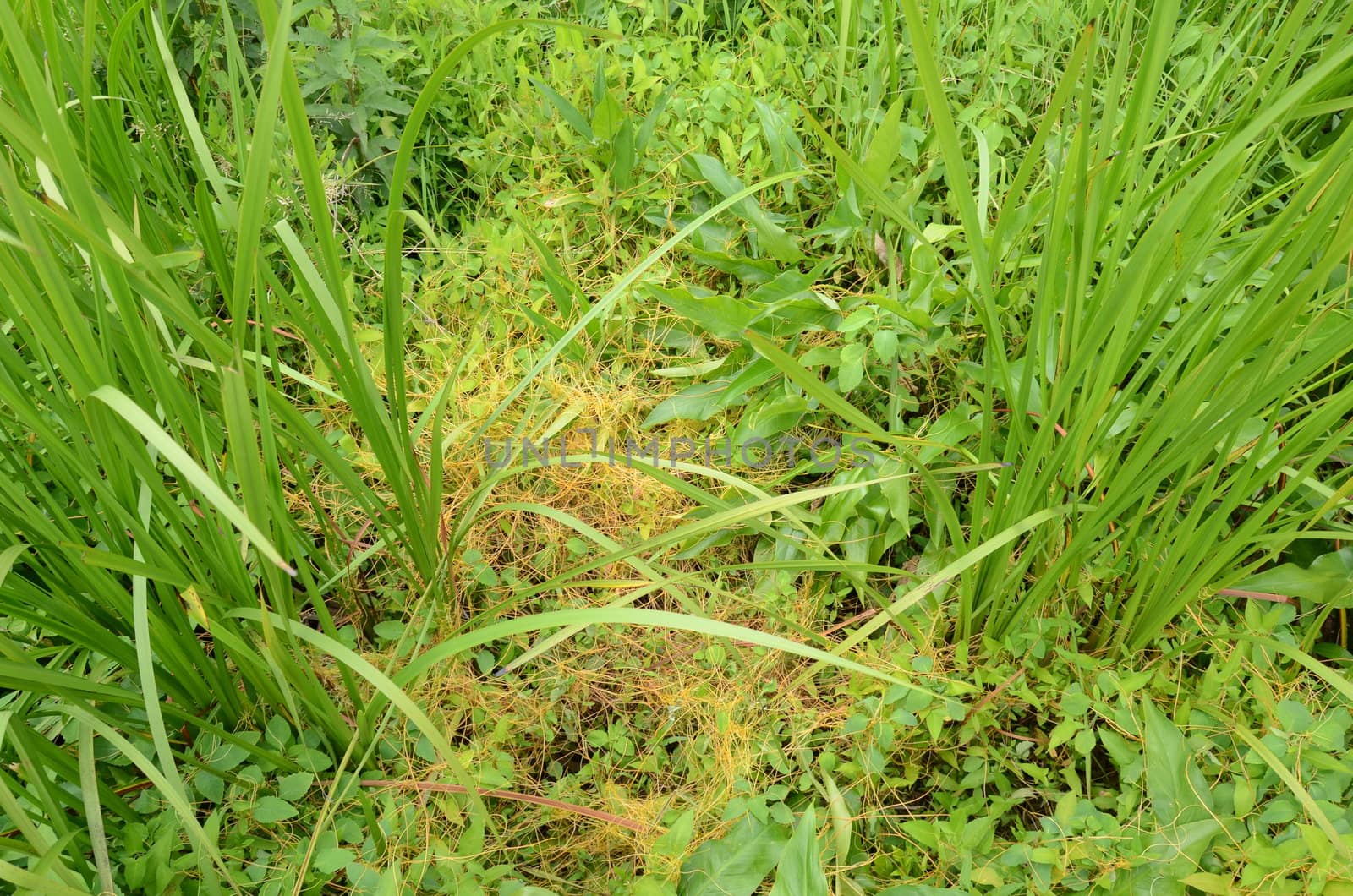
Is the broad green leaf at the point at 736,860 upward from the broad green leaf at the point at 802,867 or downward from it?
downward

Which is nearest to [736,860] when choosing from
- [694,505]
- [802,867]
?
[802,867]

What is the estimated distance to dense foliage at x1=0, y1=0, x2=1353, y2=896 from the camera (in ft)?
3.09

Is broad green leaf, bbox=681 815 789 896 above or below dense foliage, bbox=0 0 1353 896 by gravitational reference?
below

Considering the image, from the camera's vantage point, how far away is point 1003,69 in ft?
6.32

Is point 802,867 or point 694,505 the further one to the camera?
point 694,505

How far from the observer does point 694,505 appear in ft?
5.12

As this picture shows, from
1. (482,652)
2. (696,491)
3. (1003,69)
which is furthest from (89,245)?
(1003,69)

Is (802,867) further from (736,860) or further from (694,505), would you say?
(694,505)

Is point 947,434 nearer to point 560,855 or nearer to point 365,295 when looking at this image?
point 560,855

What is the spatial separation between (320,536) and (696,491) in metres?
0.74

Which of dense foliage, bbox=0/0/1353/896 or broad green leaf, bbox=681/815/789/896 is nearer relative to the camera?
dense foliage, bbox=0/0/1353/896

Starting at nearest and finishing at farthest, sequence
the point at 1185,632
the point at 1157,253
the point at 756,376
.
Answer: the point at 1157,253 → the point at 1185,632 → the point at 756,376

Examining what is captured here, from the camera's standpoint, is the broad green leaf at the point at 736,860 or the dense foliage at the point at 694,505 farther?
the broad green leaf at the point at 736,860

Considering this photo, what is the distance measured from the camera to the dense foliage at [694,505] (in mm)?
941
